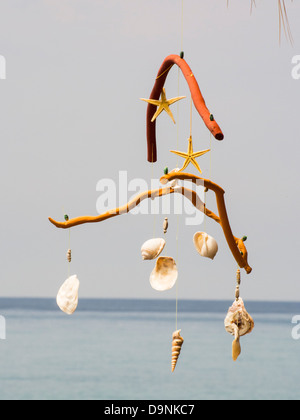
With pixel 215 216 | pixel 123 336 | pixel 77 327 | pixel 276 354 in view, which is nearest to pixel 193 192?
pixel 215 216

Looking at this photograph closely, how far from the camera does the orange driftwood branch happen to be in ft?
12.7

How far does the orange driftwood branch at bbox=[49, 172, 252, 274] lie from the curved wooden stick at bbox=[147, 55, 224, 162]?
27 cm

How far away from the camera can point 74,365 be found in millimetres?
13312

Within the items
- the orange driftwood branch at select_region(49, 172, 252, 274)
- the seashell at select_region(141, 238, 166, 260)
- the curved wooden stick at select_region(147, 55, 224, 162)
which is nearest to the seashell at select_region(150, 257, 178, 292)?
the seashell at select_region(141, 238, 166, 260)

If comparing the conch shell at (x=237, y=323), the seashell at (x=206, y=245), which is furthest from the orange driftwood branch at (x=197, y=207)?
the conch shell at (x=237, y=323)

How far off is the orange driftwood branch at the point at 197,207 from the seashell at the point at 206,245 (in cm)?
8

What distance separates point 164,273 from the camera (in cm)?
399

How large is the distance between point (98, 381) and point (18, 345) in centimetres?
359

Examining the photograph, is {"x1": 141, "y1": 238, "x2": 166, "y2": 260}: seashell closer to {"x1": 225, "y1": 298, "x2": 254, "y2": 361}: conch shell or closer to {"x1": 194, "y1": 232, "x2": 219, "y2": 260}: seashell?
{"x1": 194, "y1": 232, "x2": 219, "y2": 260}: seashell

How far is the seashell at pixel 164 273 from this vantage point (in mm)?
3973

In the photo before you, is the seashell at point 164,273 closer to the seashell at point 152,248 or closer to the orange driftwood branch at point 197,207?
the seashell at point 152,248

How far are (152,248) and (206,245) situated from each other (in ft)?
0.75

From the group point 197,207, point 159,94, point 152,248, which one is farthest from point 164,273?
point 159,94

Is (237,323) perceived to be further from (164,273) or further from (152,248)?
(152,248)
